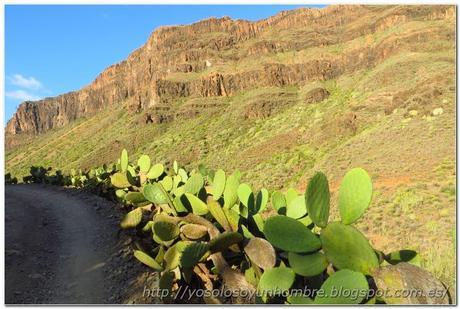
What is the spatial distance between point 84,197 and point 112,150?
55.3m

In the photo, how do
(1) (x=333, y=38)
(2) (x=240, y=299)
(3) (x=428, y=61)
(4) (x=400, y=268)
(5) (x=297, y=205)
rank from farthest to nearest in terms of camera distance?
(1) (x=333, y=38) → (3) (x=428, y=61) → (5) (x=297, y=205) → (2) (x=240, y=299) → (4) (x=400, y=268)

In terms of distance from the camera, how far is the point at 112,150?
218ft

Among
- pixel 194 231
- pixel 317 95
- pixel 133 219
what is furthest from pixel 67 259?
pixel 317 95

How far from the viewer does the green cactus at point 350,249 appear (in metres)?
3.34

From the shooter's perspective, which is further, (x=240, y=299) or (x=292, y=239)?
(x=240, y=299)

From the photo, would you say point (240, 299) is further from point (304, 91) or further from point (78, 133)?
point (78, 133)

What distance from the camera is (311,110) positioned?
5703 cm

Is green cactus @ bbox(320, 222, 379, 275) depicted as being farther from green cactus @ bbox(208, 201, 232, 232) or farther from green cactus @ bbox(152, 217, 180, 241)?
green cactus @ bbox(152, 217, 180, 241)

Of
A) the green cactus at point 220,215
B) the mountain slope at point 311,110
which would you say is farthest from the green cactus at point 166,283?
the mountain slope at point 311,110

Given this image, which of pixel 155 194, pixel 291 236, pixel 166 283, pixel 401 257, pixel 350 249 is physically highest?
pixel 155 194

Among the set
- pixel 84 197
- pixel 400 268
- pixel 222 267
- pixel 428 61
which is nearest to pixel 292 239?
pixel 400 268

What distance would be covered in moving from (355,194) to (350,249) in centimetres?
45

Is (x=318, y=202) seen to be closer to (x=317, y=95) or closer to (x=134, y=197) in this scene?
(x=134, y=197)

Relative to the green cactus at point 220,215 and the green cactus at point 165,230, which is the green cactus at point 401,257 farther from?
the green cactus at point 165,230
